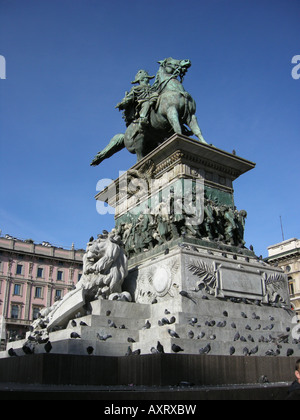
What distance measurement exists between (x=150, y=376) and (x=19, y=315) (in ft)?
188

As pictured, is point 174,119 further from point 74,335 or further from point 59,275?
point 59,275

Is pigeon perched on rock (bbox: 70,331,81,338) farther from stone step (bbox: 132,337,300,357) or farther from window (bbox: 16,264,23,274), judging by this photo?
window (bbox: 16,264,23,274)

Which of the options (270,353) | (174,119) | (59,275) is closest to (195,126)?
(174,119)

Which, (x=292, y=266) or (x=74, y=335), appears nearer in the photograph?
(x=74, y=335)

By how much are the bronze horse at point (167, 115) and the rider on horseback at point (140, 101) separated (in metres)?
0.24

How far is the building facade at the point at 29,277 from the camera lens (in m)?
61.1

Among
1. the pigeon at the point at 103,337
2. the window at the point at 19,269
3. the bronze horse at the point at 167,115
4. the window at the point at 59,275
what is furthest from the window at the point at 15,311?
the pigeon at the point at 103,337

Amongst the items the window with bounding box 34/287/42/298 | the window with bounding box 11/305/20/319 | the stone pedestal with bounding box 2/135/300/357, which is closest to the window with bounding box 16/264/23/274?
the window with bounding box 34/287/42/298

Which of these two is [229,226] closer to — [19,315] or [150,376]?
[150,376]

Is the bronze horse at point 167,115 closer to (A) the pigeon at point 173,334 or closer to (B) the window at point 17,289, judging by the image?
(A) the pigeon at point 173,334

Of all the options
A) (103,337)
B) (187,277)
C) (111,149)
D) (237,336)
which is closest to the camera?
(103,337)

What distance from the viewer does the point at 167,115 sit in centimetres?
1733

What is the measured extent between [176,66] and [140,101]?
2.09 metres

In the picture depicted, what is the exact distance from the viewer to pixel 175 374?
834 centimetres
